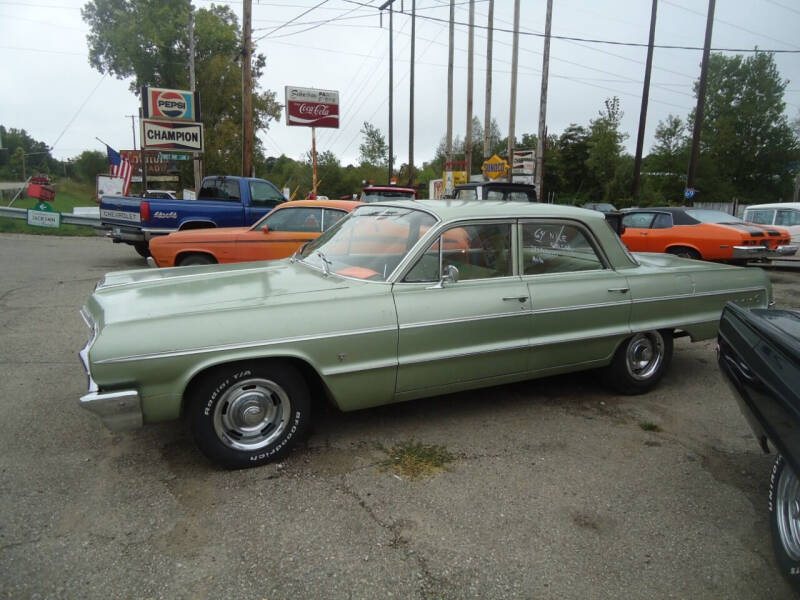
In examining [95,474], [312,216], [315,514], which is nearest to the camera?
[315,514]

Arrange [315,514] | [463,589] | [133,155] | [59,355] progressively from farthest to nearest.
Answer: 1. [133,155]
2. [59,355]
3. [315,514]
4. [463,589]

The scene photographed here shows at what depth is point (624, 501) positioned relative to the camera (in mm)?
2854

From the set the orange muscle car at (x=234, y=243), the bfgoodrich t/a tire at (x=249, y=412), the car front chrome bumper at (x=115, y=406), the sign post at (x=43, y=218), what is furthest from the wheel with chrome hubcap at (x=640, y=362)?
the sign post at (x=43, y=218)

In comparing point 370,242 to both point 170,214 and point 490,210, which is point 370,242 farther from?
point 170,214

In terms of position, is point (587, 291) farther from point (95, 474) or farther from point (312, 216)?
point (312, 216)

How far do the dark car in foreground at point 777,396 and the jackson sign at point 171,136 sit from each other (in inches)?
726

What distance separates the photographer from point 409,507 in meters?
2.77

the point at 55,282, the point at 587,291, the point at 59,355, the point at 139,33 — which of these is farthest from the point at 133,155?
the point at 587,291

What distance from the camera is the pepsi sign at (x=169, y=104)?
59.2 feet

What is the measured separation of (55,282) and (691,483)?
925 centimetres

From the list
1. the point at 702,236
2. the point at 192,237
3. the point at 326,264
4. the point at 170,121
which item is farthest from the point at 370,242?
the point at 170,121

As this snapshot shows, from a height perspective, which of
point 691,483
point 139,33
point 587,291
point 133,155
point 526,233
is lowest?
point 691,483

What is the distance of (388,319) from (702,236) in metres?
9.61

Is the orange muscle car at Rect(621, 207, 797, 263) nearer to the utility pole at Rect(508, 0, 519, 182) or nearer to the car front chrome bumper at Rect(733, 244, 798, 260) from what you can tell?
the car front chrome bumper at Rect(733, 244, 798, 260)
